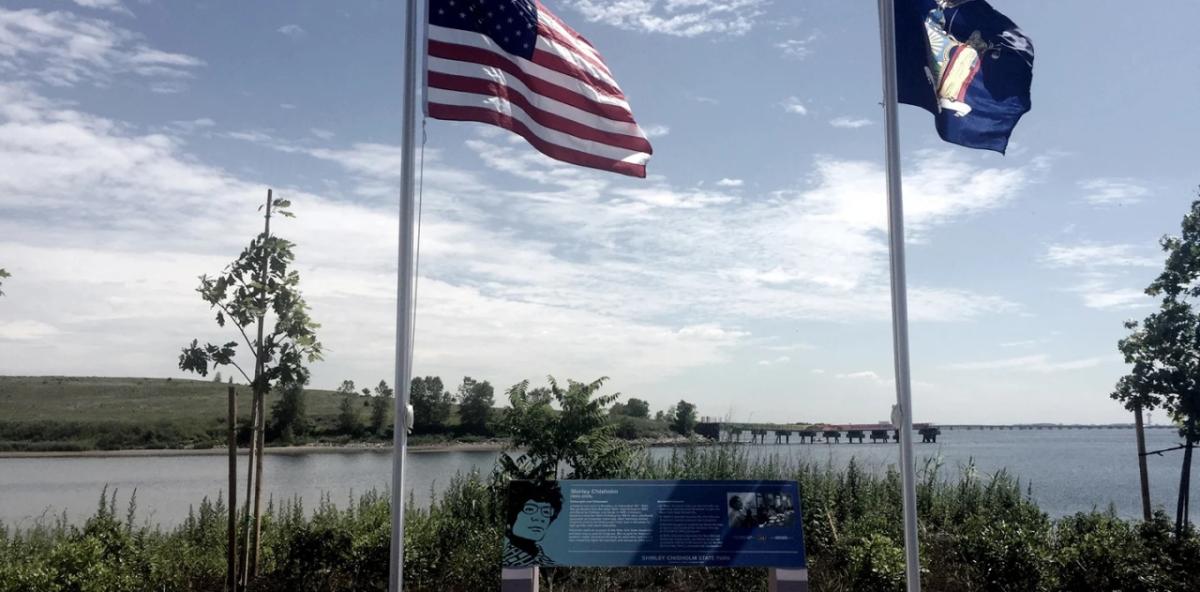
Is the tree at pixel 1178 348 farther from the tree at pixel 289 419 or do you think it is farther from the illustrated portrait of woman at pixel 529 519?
the tree at pixel 289 419

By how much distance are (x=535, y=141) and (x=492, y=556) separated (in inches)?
169

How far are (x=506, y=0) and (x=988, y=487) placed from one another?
9.86 meters

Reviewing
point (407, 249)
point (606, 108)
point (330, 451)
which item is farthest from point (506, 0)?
point (330, 451)

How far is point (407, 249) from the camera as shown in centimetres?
675

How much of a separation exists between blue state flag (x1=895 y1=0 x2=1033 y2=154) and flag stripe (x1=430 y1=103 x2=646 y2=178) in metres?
2.48

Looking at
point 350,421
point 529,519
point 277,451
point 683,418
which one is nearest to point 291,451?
point 277,451

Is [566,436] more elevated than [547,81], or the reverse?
[547,81]

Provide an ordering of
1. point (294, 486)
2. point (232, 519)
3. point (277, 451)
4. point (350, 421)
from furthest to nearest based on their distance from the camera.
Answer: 1. point (350, 421)
2. point (277, 451)
3. point (294, 486)
4. point (232, 519)

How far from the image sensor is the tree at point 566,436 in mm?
10109

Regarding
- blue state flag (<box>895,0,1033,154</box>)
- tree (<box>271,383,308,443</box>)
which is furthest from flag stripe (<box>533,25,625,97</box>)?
tree (<box>271,383,308,443</box>)

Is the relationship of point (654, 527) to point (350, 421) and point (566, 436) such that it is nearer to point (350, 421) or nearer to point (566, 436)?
point (566, 436)

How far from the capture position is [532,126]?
22.7 ft

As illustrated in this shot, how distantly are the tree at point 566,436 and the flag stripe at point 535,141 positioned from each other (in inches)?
144

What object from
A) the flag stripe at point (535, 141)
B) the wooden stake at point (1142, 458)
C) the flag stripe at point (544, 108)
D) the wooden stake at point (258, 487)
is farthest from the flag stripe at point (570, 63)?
the wooden stake at point (1142, 458)
